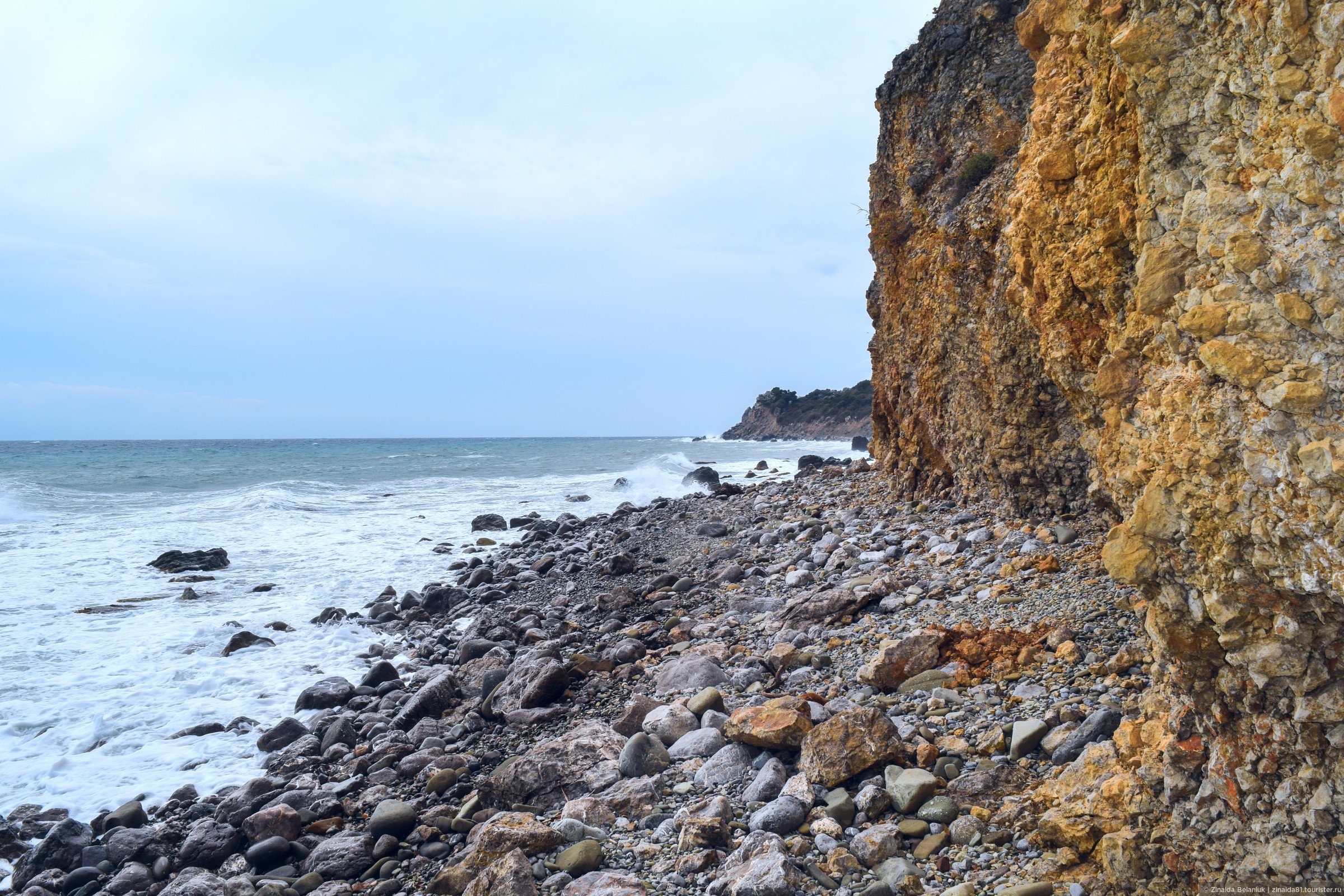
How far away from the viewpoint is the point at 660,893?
11.3ft

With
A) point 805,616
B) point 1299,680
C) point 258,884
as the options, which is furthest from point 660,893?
point 805,616

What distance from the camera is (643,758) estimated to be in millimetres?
4734

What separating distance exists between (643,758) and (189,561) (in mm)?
14033

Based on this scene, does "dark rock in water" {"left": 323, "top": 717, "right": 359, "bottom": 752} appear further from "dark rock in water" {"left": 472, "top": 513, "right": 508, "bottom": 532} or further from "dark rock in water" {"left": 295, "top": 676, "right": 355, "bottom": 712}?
"dark rock in water" {"left": 472, "top": 513, "right": 508, "bottom": 532}

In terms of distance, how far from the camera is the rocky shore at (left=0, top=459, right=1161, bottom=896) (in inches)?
133

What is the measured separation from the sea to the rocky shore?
2.25 feet

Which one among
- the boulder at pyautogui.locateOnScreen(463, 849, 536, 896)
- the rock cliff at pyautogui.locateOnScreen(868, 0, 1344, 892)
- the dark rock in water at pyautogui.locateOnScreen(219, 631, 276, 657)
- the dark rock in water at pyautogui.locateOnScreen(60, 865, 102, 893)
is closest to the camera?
the rock cliff at pyautogui.locateOnScreen(868, 0, 1344, 892)

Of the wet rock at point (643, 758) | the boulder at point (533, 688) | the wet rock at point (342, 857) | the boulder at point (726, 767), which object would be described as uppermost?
the boulder at point (726, 767)

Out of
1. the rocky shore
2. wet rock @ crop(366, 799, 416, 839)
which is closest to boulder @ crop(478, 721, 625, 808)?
the rocky shore

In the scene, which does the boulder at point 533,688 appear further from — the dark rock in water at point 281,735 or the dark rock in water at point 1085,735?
the dark rock in water at point 1085,735

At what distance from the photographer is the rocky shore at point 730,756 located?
337cm

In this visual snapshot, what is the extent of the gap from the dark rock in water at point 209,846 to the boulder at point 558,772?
6.07 feet

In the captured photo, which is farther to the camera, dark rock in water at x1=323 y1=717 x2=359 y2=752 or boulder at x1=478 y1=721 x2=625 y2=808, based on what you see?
dark rock in water at x1=323 y1=717 x2=359 y2=752

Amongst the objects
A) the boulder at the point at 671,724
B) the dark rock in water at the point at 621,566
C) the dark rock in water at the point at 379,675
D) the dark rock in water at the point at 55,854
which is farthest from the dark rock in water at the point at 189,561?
the boulder at the point at 671,724
